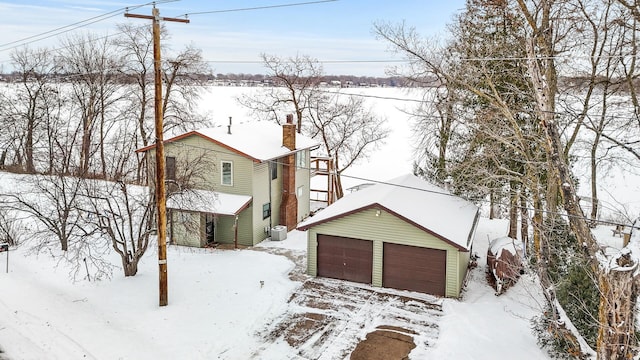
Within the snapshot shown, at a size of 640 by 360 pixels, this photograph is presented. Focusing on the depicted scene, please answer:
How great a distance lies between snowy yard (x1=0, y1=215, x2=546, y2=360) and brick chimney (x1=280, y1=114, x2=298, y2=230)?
545cm

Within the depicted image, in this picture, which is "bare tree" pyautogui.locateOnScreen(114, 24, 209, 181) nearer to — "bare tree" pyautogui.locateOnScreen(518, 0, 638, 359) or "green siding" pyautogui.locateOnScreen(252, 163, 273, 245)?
"green siding" pyautogui.locateOnScreen(252, 163, 273, 245)

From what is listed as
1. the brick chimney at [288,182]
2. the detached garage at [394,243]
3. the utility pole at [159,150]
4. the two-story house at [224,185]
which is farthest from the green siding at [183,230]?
the utility pole at [159,150]

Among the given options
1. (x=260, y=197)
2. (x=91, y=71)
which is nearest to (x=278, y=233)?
(x=260, y=197)

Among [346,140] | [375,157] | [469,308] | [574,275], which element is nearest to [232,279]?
[469,308]

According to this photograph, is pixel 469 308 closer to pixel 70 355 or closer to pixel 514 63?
pixel 514 63

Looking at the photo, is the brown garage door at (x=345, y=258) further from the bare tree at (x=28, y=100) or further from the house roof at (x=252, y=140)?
the bare tree at (x=28, y=100)

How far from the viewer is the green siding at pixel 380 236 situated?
16172 millimetres

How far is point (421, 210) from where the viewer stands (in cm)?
1748

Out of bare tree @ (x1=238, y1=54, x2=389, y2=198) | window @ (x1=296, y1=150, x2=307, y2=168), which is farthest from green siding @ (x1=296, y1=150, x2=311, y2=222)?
bare tree @ (x1=238, y1=54, x2=389, y2=198)

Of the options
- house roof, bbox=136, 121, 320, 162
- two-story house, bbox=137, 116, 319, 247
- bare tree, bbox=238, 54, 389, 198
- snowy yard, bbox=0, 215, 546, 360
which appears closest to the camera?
snowy yard, bbox=0, 215, 546, 360

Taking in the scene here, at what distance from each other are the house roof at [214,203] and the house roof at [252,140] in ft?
6.74

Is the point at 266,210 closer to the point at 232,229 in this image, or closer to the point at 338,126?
the point at 232,229

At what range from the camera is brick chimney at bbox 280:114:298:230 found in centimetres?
2417

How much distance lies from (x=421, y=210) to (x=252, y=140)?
976 cm
